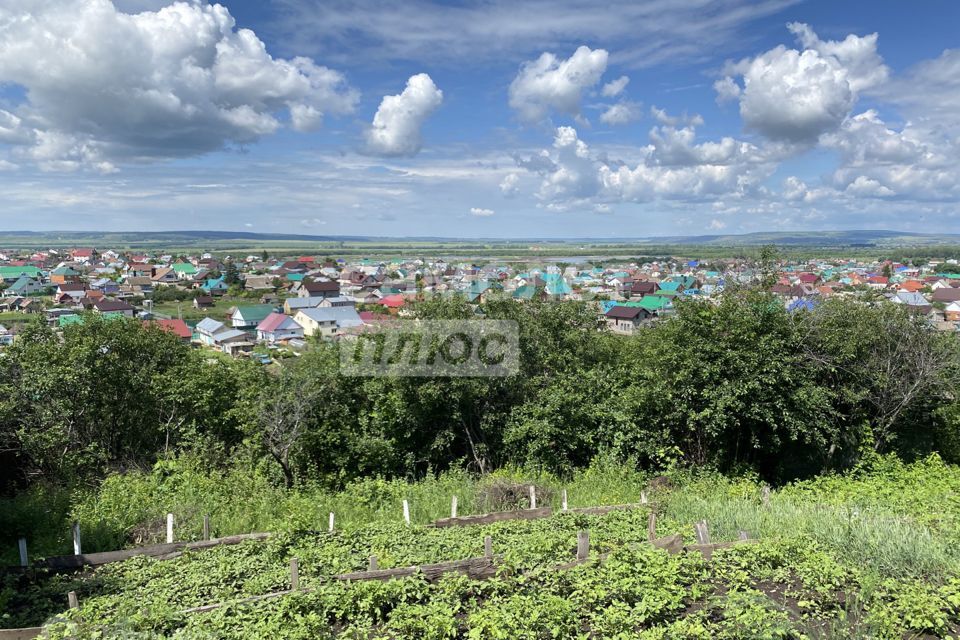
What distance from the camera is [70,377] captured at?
9.96m

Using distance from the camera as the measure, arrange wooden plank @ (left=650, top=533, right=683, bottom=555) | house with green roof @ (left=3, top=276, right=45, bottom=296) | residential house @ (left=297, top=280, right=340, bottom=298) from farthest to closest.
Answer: house with green roof @ (left=3, top=276, right=45, bottom=296), residential house @ (left=297, top=280, right=340, bottom=298), wooden plank @ (left=650, top=533, right=683, bottom=555)

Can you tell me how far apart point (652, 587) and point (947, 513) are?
481 cm

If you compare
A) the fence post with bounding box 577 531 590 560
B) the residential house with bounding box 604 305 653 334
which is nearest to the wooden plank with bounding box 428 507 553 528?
the fence post with bounding box 577 531 590 560

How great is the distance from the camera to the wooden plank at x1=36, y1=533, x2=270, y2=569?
6270 mm

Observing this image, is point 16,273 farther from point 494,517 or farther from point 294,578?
point 294,578

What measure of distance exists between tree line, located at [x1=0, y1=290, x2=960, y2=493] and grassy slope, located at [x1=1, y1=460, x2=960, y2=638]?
7.26ft

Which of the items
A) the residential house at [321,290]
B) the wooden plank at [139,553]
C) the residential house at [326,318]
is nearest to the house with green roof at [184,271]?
the residential house at [321,290]

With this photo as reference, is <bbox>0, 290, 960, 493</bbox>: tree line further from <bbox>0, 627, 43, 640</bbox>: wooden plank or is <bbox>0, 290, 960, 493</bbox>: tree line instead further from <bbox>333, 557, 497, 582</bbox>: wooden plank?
<bbox>0, 627, 43, 640</bbox>: wooden plank

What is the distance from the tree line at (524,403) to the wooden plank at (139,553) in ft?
11.0

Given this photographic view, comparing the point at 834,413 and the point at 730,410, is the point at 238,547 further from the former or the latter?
the point at 834,413

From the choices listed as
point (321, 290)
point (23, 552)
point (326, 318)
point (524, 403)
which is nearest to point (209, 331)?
point (326, 318)

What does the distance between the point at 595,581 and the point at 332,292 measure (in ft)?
173

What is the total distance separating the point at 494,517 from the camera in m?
7.67

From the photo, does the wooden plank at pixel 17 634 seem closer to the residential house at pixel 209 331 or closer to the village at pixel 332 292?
the village at pixel 332 292
